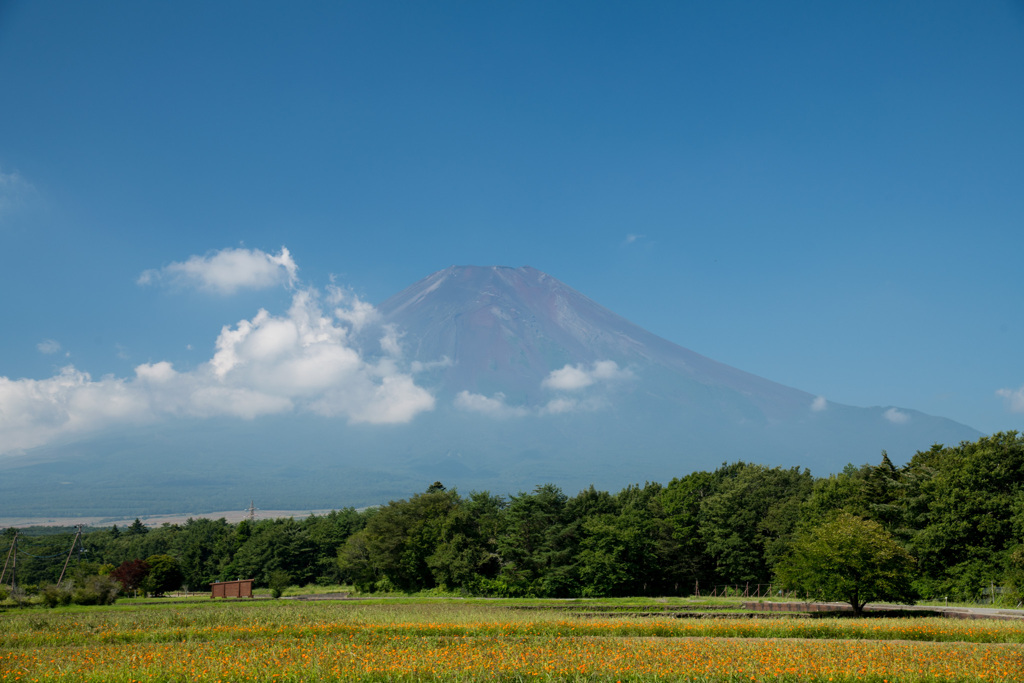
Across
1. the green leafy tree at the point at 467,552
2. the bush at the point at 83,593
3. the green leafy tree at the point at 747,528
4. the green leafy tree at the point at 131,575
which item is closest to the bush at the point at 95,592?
the bush at the point at 83,593

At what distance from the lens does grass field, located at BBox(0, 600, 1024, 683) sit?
45.0 feet

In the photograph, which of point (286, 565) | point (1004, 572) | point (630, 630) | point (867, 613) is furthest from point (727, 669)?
point (286, 565)

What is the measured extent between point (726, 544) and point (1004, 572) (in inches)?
835

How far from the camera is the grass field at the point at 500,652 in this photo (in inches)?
539

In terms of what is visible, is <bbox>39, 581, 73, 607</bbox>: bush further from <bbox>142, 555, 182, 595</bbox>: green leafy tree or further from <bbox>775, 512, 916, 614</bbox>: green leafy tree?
<bbox>775, 512, 916, 614</bbox>: green leafy tree

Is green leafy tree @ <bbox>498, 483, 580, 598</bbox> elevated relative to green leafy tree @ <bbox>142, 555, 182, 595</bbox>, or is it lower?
elevated

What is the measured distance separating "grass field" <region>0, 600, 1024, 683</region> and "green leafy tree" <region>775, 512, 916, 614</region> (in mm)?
8303

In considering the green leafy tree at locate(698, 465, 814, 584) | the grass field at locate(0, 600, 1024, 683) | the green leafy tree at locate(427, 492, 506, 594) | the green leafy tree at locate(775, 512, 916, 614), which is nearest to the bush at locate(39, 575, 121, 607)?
the grass field at locate(0, 600, 1024, 683)

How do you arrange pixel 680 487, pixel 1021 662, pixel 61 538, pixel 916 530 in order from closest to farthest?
pixel 1021 662 < pixel 916 530 < pixel 680 487 < pixel 61 538

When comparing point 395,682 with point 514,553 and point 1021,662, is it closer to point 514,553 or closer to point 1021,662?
point 1021,662

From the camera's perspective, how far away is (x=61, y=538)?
8600 cm

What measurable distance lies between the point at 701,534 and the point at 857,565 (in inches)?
1070

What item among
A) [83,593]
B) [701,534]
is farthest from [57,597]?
[701,534]

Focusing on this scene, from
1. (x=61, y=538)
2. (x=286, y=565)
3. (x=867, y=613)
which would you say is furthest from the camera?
(x=61, y=538)
